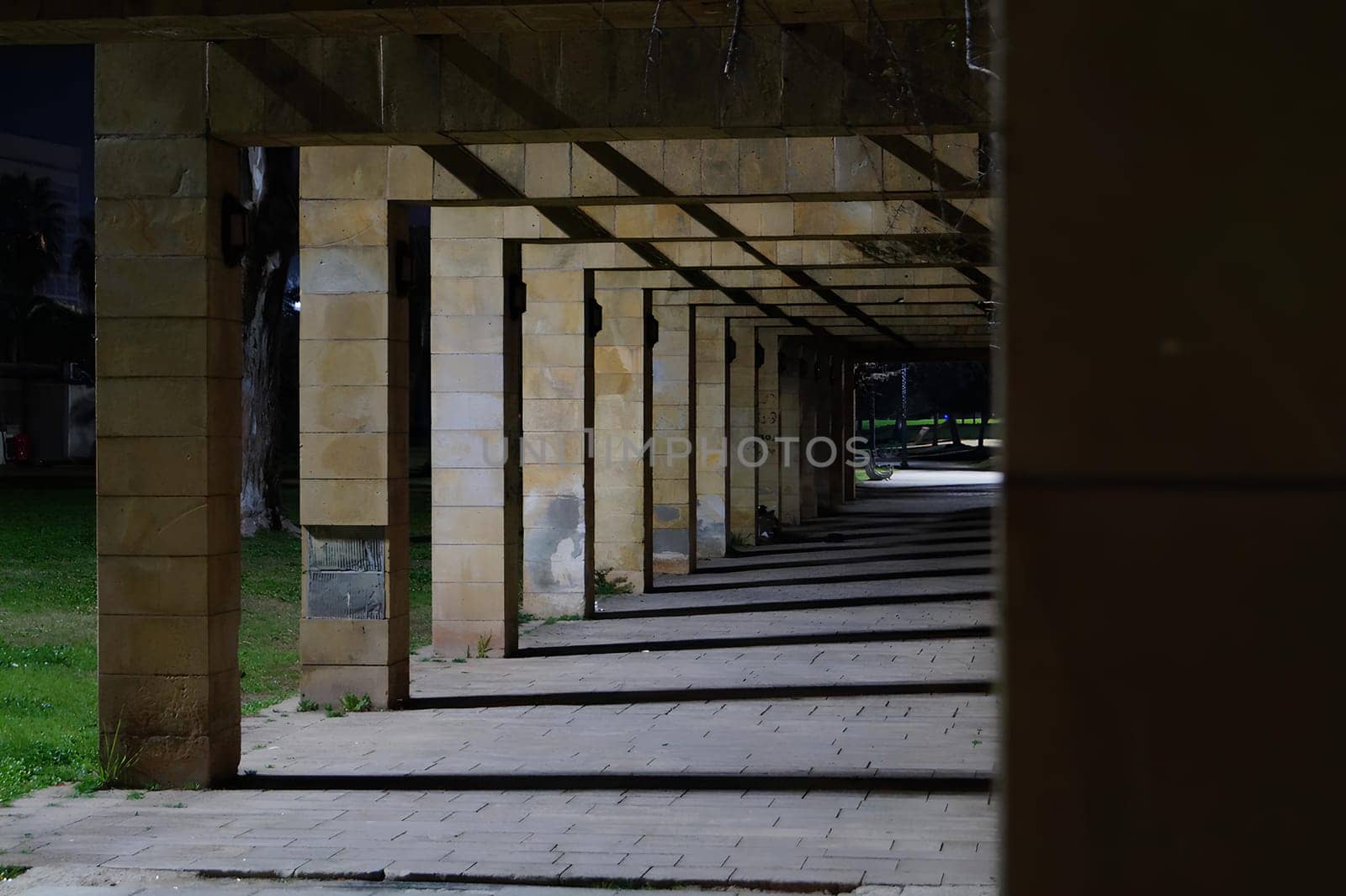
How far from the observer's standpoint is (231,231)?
9.36 m

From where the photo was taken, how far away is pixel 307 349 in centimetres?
1169

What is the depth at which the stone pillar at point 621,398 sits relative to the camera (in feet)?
67.2

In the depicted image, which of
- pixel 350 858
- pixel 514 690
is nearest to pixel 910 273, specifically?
pixel 514 690

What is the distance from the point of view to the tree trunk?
2562 centimetres

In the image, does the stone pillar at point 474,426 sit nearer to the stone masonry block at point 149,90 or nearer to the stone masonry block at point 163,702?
the stone masonry block at point 149,90

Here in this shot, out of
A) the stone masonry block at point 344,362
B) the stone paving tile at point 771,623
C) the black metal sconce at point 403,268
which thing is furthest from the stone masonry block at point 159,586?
the stone paving tile at point 771,623

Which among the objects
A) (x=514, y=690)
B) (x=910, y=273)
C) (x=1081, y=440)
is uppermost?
(x=910, y=273)

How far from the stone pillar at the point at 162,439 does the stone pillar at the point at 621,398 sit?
11.2 m

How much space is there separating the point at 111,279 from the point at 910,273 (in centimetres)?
1320

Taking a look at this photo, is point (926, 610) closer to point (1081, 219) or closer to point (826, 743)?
point (826, 743)

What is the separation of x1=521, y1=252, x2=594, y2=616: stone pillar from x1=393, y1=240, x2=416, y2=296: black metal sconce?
528 cm

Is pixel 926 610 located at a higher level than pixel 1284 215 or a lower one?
lower

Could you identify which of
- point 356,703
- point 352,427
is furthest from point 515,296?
point 356,703

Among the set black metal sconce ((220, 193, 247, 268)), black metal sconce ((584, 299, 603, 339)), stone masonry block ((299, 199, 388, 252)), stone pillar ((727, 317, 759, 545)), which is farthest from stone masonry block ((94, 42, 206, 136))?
stone pillar ((727, 317, 759, 545))
